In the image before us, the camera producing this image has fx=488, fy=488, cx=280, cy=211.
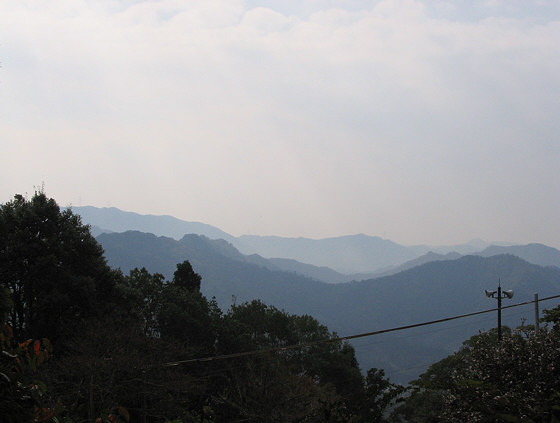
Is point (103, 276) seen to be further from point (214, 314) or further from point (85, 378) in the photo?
point (214, 314)

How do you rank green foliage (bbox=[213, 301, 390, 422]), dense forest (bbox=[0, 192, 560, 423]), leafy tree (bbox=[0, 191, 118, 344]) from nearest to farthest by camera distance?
dense forest (bbox=[0, 192, 560, 423]) < leafy tree (bbox=[0, 191, 118, 344]) < green foliage (bbox=[213, 301, 390, 422])

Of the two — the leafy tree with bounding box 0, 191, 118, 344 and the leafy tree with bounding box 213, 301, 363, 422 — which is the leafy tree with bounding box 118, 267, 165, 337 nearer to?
the leafy tree with bounding box 213, 301, 363, 422

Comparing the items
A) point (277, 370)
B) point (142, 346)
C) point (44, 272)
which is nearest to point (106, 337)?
point (142, 346)

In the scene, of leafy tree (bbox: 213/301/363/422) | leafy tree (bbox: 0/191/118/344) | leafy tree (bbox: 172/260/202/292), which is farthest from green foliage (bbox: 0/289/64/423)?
leafy tree (bbox: 172/260/202/292)

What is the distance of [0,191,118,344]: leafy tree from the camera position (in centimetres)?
2541

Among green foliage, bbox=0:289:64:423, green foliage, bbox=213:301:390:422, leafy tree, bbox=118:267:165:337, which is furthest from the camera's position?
leafy tree, bbox=118:267:165:337

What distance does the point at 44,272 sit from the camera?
26.0 meters

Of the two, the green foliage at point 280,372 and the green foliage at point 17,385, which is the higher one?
the green foliage at point 17,385

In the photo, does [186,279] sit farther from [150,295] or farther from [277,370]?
[277,370]

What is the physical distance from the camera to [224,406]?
34.2 meters

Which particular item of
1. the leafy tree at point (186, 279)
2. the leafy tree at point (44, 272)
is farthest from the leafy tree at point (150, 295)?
the leafy tree at point (44, 272)

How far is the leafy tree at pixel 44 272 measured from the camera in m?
25.4

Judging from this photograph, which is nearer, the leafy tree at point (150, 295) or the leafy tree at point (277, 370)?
the leafy tree at point (277, 370)

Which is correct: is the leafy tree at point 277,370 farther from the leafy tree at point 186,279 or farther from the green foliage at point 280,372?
the leafy tree at point 186,279
